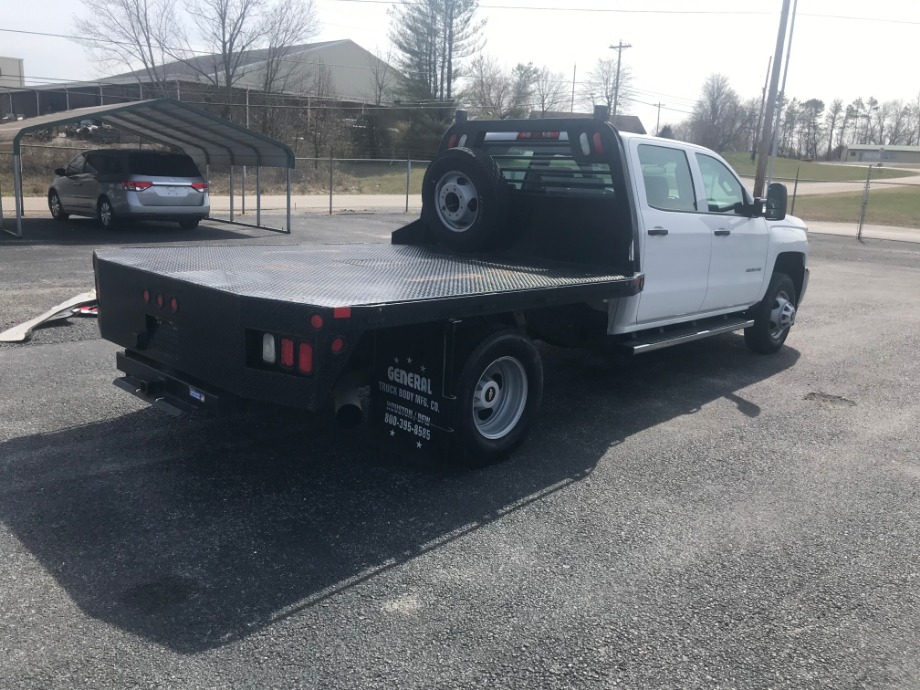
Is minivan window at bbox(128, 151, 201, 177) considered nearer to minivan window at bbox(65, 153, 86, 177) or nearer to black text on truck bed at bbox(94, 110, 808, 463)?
minivan window at bbox(65, 153, 86, 177)

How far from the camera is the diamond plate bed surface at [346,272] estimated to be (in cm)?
439

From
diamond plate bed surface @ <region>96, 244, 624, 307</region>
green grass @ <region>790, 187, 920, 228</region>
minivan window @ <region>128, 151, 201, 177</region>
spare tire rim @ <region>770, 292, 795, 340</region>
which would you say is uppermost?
minivan window @ <region>128, 151, 201, 177</region>

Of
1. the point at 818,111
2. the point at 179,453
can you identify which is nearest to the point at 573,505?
the point at 179,453

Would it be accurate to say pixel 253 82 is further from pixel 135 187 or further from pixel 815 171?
pixel 815 171

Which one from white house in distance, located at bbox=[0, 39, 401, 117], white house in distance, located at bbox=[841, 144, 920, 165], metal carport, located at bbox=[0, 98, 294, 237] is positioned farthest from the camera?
white house in distance, located at bbox=[841, 144, 920, 165]

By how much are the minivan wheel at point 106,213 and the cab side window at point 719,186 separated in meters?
13.3

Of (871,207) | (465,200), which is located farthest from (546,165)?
(871,207)

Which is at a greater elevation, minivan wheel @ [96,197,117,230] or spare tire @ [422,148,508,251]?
spare tire @ [422,148,508,251]

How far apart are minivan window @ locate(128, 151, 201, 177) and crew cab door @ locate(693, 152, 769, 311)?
500 inches

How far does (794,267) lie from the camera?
8.96m

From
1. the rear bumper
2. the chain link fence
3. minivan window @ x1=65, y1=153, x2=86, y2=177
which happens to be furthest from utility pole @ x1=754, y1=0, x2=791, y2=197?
the rear bumper

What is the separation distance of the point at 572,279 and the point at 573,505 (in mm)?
1580

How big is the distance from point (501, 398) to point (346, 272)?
1.30 meters

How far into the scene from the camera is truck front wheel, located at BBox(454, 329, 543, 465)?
4773 mm
